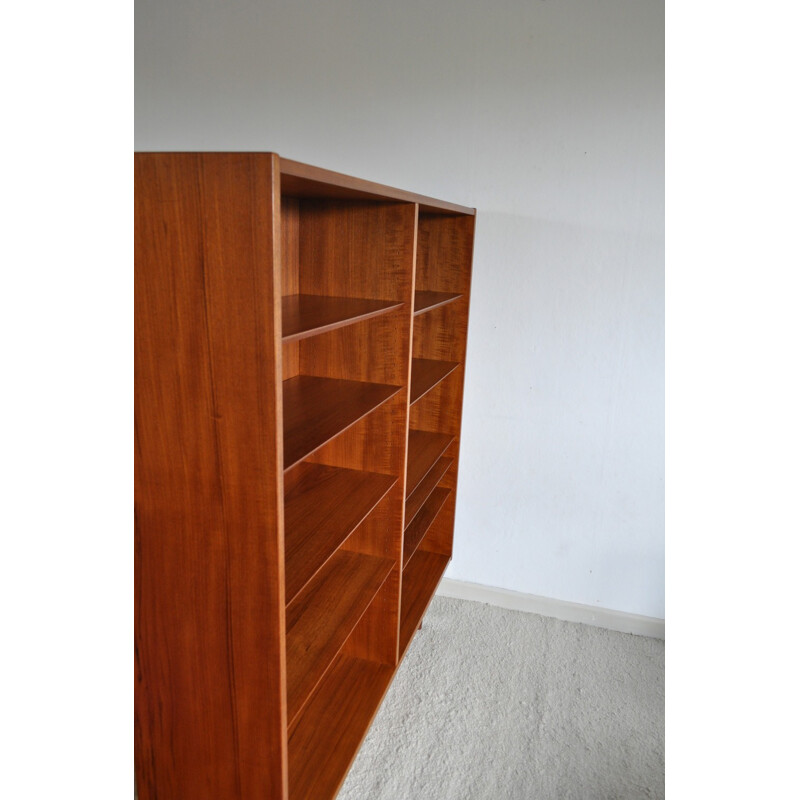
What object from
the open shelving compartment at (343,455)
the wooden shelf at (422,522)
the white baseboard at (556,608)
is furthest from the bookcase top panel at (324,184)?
the white baseboard at (556,608)

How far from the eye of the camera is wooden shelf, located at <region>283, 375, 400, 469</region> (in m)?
1.26

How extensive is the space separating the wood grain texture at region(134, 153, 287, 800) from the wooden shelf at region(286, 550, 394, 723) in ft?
0.56

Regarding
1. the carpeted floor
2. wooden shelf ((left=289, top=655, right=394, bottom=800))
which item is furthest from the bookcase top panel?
the carpeted floor

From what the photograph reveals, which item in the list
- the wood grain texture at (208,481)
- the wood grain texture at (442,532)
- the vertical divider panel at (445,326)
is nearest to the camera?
the wood grain texture at (208,481)

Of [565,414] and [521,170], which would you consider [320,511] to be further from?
[521,170]

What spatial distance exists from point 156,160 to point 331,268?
0.74 m

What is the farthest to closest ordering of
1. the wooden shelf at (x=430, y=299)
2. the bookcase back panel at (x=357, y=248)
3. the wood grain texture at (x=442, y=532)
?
1. the wood grain texture at (x=442, y=532)
2. the wooden shelf at (x=430, y=299)
3. the bookcase back panel at (x=357, y=248)

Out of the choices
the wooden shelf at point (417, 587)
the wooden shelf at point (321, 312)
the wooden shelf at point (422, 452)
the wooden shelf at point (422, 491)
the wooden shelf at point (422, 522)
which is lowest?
the wooden shelf at point (417, 587)

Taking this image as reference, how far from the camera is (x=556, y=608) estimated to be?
2488 mm

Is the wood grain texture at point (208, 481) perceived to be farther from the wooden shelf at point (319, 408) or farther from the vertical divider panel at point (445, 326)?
the vertical divider panel at point (445, 326)

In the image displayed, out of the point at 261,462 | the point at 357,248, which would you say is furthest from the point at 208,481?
the point at 357,248

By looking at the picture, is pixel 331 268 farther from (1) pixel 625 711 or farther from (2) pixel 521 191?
(1) pixel 625 711

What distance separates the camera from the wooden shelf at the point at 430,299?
1907 mm

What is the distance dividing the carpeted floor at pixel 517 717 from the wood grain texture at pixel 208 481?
60 centimetres
